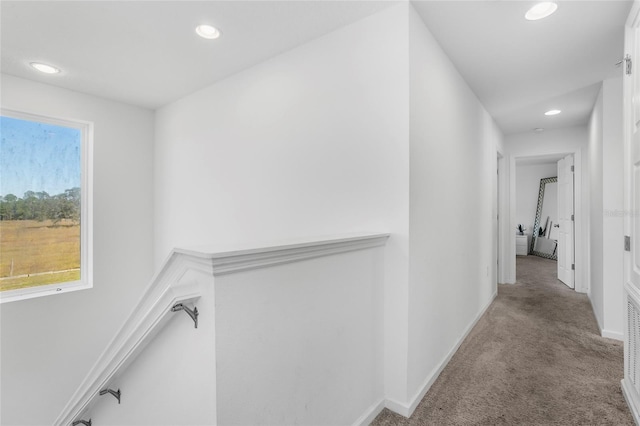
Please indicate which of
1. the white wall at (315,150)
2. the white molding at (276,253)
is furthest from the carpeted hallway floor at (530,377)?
the white molding at (276,253)

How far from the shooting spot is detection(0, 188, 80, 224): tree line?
3.13m

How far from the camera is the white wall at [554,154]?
4.65 metres

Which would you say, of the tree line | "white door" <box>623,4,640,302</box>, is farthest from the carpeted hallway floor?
the tree line

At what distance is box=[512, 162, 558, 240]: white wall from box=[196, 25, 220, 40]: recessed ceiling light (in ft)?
27.5

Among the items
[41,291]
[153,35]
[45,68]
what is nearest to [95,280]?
[41,291]

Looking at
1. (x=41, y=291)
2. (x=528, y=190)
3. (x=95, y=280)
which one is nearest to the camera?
(x=41, y=291)

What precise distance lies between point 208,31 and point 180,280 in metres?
1.91

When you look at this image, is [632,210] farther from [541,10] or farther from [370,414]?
[370,414]

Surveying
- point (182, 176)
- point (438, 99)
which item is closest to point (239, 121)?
point (182, 176)

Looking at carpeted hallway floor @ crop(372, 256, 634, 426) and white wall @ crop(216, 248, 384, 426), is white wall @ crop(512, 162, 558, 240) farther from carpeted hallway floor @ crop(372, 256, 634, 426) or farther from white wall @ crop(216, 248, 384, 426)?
white wall @ crop(216, 248, 384, 426)

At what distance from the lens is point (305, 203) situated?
2.45 metres

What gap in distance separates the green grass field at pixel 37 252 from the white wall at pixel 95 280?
237 millimetres

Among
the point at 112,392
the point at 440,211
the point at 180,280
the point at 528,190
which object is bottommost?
the point at 112,392

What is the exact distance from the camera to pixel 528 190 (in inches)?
336
